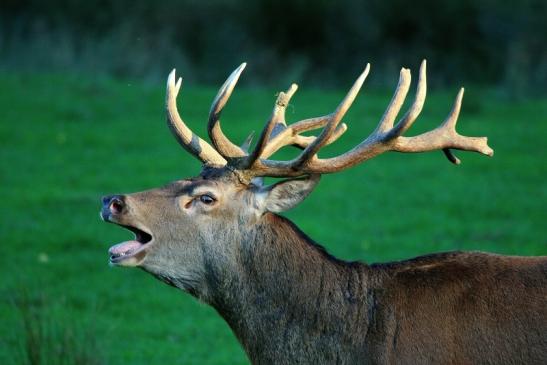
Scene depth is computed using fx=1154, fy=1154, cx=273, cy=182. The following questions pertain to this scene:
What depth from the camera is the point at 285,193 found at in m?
6.58

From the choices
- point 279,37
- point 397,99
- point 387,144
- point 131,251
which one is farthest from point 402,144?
point 279,37

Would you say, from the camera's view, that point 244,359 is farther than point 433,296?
Yes

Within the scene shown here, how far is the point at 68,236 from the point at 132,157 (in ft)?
11.7

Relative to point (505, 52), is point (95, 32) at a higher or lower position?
higher

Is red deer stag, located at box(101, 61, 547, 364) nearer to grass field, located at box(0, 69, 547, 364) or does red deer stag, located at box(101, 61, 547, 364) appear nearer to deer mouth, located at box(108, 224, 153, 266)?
deer mouth, located at box(108, 224, 153, 266)

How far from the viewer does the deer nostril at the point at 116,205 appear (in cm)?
633

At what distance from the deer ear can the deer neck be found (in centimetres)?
9

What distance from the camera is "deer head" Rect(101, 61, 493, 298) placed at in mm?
6449

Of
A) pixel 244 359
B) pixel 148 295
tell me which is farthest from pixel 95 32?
pixel 244 359

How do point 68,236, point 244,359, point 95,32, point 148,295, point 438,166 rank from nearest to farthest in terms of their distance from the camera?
point 244,359
point 148,295
point 68,236
point 438,166
point 95,32

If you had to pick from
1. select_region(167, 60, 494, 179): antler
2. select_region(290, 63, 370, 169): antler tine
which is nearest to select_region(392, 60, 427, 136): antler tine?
select_region(167, 60, 494, 179): antler

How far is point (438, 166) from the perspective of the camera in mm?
15555

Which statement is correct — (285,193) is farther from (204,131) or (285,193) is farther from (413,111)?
(204,131)

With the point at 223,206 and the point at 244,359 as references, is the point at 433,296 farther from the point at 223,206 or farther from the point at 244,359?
the point at 244,359
